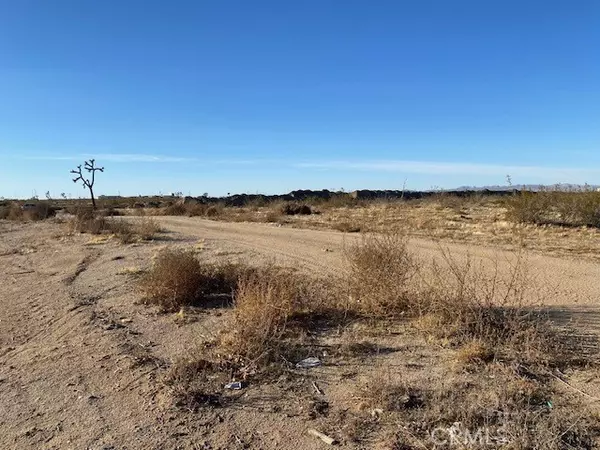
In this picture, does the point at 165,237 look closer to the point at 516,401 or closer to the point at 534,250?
the point at 534,250

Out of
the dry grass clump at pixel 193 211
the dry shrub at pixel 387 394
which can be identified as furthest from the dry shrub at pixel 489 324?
the dry grass clump at pixel 193 211

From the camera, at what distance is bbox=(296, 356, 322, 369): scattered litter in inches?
226

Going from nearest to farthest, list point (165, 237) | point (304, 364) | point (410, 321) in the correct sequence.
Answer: point (304, 364)
point (410, 321)
point (165, 237)

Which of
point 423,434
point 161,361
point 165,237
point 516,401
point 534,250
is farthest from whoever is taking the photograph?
point 165,237

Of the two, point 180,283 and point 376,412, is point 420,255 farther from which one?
point 376,412

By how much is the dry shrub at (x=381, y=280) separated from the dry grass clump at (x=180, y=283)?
7.05ft

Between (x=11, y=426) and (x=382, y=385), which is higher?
(x=382, y=385)

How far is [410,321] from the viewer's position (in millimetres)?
6918

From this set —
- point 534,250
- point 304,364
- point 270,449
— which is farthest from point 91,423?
point 534,250

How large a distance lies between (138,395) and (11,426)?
1111 mm

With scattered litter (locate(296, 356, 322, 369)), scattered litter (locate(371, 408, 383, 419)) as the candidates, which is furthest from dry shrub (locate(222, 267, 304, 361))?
scattered litter (locate(371, 408, 383, 419))

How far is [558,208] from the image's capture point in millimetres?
21250

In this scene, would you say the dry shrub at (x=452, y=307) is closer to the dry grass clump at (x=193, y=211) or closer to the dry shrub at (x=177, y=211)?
the dry grass clump at (x=193, y=211)

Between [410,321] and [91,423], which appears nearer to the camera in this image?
[91,423]
